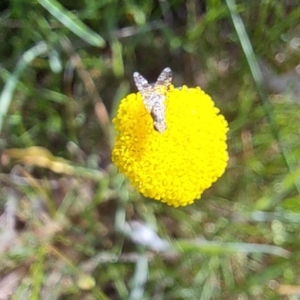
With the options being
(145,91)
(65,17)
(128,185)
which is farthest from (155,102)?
(128,185)

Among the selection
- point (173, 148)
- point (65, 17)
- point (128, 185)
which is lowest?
point (128, 185)

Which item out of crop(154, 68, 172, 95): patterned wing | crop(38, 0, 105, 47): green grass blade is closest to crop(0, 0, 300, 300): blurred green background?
crop(38, 0, 105, 47): green grass blade

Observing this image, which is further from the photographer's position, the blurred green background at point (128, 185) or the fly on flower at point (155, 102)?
the blurred green background at point (128, 185)

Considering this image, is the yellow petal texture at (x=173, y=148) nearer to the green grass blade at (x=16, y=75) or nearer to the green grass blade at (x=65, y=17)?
the green grass blade at (x=65, y=17)

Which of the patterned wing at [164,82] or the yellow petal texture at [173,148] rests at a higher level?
the patterned wing at [164,82]

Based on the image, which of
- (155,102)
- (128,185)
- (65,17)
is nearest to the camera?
(155,102)

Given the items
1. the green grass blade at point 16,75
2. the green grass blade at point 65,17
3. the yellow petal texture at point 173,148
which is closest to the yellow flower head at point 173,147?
the yellow petal texture at point 173,148

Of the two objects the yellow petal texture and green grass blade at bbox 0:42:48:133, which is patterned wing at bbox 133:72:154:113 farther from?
green grass blade at bbox 0:42:48:133

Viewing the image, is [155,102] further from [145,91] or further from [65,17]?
[65,17]
